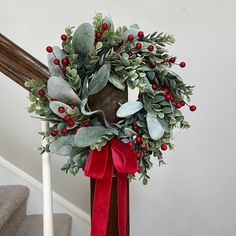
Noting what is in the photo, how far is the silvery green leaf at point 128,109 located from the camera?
69 centimetres

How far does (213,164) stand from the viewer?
1.61m

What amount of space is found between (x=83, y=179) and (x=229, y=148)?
0.75 meters

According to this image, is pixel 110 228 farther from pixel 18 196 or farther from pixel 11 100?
pixel 11 100

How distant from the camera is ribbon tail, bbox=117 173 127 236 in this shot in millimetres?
745

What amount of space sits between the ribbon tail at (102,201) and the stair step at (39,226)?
2.49 ft

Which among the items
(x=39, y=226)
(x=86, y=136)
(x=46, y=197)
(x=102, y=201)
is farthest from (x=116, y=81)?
(x=39, y=226)

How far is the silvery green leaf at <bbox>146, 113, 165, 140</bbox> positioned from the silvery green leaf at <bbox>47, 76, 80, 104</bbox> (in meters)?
0.16

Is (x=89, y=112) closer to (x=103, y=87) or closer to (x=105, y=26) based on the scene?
(x=103, y=87)

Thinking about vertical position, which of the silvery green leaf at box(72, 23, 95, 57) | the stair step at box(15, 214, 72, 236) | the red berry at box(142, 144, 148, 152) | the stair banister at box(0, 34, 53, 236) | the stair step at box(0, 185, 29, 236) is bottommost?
the stair step at box(15, 214, 72, 236)

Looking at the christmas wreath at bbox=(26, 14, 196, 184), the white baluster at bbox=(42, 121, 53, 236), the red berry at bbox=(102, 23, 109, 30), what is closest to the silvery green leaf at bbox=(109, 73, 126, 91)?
the christmas wreath at bbox=(26, 14, 196, 184)

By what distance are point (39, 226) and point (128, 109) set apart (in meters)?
1.06

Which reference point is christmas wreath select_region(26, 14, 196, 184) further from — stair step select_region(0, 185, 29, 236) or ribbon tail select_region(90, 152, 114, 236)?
stair step select_region(0, 185, 29, 236)

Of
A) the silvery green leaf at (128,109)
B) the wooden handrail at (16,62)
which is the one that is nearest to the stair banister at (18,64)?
the wooden handrail at (16,62)

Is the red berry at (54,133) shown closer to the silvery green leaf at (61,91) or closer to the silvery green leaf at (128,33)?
the silvery green leaf at (61,91)
